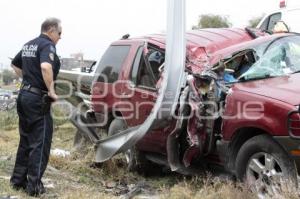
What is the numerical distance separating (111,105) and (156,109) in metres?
1.78

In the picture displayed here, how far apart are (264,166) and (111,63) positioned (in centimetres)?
354

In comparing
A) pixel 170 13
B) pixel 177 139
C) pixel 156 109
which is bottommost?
pixel 177 139

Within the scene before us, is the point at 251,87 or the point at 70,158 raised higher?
the point at 251,87

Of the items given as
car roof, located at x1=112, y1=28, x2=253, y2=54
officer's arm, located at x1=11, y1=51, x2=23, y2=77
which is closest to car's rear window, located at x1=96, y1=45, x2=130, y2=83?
car roof, located at x1=112, y1=28, x2=253, y2=54

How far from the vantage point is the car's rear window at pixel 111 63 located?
7.38 metres

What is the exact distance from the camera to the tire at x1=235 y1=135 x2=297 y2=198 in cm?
453

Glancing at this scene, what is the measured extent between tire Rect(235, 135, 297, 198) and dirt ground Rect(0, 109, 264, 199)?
6.8 inches

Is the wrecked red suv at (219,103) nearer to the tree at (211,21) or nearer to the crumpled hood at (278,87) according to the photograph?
the crumpled hood at (278,87)

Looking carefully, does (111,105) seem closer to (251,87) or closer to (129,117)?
(129,117)

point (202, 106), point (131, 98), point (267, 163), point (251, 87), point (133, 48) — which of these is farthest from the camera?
point (133, 48)

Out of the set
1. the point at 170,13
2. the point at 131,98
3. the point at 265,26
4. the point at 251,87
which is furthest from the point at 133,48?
the point at 265,26

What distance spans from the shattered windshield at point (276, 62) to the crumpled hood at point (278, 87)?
5.2 inches

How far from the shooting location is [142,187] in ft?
Answer: 20.2

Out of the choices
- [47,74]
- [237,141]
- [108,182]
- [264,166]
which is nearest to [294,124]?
[264,166]
